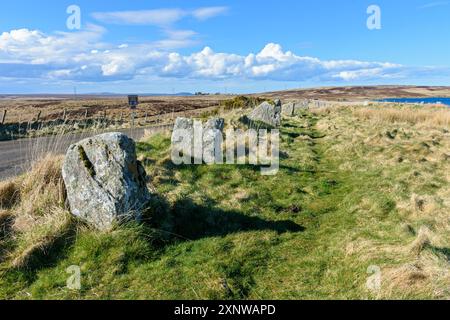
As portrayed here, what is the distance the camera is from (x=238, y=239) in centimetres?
817

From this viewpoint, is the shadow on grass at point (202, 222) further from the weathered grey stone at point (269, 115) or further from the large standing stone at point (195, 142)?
the weathered grey stone at point (269, 115)

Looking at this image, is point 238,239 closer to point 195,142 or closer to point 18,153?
point 195,142

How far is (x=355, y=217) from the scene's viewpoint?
9.55 metres

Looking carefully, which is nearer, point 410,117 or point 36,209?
point 36,209

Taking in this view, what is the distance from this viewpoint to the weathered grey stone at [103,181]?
7832 millimetres

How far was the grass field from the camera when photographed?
6.30 m

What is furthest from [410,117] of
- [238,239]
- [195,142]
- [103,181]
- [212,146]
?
[103,181]

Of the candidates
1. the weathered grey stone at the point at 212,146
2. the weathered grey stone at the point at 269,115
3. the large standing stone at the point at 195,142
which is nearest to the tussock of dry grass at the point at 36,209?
the large standing stone at the point at 195,142

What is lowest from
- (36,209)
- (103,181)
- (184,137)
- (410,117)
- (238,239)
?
(238,239)

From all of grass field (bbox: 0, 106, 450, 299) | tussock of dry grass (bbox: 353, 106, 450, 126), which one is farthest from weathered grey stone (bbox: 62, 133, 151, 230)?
tussock of dry grass (bbox: 353, 106, 450, 126)

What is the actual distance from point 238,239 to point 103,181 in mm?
2879

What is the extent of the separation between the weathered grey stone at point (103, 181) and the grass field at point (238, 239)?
332 mm

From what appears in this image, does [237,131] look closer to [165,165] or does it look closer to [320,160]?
[320,160]

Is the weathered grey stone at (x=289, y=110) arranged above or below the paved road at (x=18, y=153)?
above
